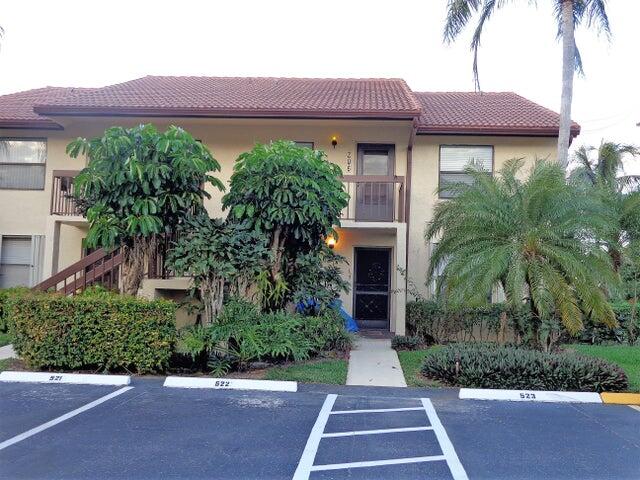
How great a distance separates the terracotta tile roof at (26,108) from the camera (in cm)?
1453

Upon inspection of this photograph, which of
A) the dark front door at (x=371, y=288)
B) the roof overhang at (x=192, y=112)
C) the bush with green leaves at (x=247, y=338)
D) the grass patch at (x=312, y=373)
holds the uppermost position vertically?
the roof overhang at (x=192, y=112)

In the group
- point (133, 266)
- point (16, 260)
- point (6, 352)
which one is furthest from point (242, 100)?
point (6, 352)

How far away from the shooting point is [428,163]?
14.4 m

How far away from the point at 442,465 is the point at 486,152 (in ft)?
35.4

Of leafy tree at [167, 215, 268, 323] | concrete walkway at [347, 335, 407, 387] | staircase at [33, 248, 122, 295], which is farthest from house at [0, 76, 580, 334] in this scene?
leafy tree at [167, 215, 268, 323]

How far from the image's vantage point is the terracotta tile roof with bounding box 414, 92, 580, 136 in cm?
1384

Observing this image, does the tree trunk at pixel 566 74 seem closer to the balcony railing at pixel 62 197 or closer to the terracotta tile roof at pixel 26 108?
the balcony railing at pixel 62 197

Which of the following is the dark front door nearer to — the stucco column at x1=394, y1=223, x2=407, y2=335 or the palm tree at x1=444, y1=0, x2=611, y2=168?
the stucco column at x1=394, y1=223, x2=407, y2=335

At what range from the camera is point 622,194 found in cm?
1339

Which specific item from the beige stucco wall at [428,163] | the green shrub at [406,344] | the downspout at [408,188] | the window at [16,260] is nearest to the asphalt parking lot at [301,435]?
the green shrub at [406,344]

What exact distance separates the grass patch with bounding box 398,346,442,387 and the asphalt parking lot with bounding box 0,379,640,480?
49 centimetres

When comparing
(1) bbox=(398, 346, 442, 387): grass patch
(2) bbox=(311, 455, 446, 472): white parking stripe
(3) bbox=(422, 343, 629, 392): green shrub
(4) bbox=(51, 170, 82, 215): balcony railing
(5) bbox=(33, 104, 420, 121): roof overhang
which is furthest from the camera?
(5) bbox=(33, 104, 420, 121): roof overhang

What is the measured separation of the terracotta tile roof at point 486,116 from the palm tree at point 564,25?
1.06 meters

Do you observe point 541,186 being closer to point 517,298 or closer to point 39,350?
point 517,298
